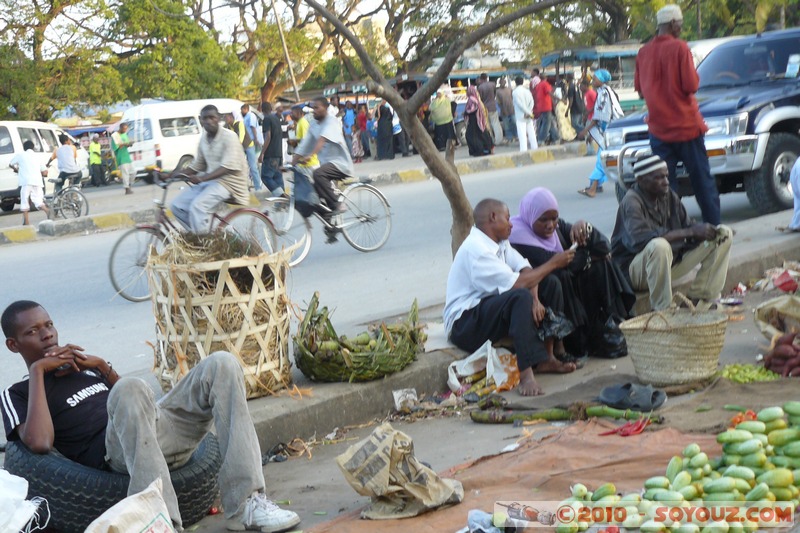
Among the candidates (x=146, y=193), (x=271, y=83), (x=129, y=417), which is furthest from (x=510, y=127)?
(x=129, y=417)

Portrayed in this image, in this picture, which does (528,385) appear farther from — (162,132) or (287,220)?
(162,132)

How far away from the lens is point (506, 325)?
19.1ft

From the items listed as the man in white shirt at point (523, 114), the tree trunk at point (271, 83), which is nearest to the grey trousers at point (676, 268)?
the man in white shirt at point (523, 114)

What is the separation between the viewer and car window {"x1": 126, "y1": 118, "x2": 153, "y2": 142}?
2603cm

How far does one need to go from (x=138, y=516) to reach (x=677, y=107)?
663 centimetres

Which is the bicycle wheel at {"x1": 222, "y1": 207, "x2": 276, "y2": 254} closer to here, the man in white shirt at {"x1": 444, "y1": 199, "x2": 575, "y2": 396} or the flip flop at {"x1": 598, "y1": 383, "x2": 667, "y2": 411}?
the man in white shirt at {"x1": 444, "y1": 199, "x2": 575, "y2": 396}

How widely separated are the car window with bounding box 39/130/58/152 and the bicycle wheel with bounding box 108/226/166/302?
14.8 metres

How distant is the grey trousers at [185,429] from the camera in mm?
3754

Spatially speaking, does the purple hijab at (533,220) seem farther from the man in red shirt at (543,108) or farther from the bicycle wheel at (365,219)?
the man in red shirt at (543,108)

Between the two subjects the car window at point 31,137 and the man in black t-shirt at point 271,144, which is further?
the car window at point 31,137

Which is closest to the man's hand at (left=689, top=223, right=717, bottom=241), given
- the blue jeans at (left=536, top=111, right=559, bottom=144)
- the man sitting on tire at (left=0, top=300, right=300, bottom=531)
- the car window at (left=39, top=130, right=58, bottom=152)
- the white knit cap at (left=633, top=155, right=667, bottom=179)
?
the white knit cap at (left=633, top=155, right=667, bottom=179)

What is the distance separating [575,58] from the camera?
3259 centimetres

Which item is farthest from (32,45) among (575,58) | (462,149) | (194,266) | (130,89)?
(194,266)

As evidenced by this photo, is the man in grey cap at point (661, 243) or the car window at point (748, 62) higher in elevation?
the car window at point (748, 62)
